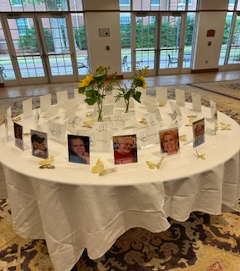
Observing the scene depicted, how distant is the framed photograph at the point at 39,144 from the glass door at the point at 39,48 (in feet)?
18.7

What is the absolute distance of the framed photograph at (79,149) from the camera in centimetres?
83

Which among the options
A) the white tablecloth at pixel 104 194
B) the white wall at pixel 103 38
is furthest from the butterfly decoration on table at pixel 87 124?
the white wall at pixel 103 38

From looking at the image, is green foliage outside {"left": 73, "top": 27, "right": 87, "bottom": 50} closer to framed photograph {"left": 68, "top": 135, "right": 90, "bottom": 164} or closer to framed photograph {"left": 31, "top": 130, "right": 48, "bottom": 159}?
framed photograph {"left": 31, "top": 130, "right": 48, "bottom": 159}

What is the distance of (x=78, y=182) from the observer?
29.7 inches

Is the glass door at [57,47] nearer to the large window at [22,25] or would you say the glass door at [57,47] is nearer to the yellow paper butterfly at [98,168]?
the large window at [22,25]

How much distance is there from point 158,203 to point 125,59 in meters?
6.27

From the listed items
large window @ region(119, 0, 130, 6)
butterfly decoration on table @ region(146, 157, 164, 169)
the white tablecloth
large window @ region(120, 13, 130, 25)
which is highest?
large window @ region(119, 0, 130, 6)

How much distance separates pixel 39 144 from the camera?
914 mm

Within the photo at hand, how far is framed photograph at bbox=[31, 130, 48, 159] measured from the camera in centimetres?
89

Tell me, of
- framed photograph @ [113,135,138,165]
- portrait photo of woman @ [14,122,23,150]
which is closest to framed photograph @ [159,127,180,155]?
framed photograph @ [113,135,138,165]

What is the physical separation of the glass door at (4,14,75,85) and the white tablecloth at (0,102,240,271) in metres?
5.62

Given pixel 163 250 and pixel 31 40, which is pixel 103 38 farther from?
pixel 163 250

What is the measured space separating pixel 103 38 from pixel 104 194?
5.96 meters

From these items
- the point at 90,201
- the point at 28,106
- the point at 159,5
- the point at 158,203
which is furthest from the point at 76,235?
the point at 159,5
